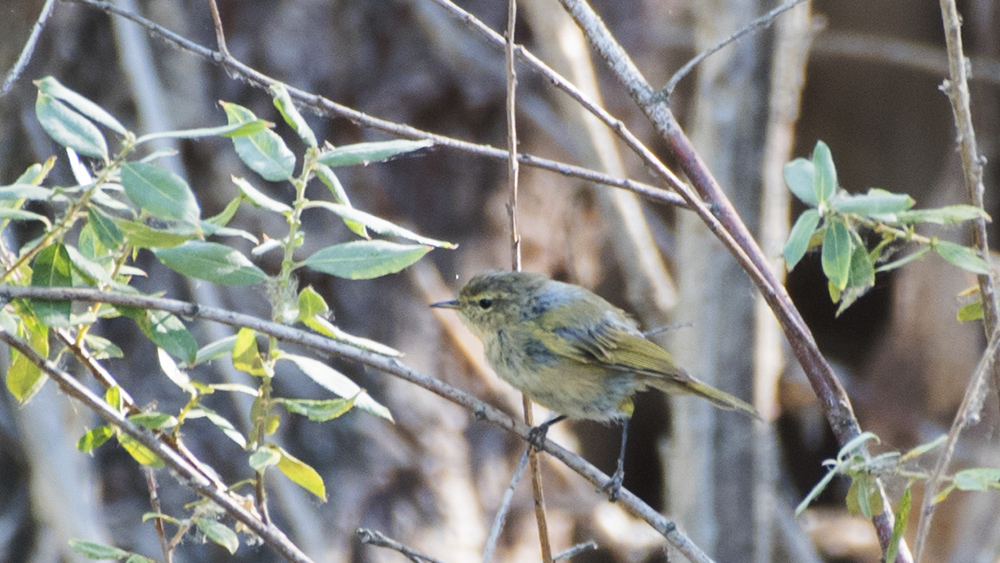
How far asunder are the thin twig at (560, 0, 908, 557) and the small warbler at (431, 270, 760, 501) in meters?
0.90

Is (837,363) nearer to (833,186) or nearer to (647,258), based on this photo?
(647,258)

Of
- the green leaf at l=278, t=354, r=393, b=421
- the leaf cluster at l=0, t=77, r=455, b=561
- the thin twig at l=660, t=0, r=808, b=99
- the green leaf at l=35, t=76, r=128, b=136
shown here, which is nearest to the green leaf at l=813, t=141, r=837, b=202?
the thin twig at l=660, t=0, r=808, b=99

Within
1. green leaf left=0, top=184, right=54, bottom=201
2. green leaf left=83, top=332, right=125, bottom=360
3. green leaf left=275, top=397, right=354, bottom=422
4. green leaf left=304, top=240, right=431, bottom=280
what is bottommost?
green leaf left=275, top=397, right=354, bottom=422

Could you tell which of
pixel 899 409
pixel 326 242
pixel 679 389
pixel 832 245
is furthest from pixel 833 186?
pixel 899 409

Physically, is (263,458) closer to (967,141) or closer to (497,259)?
(967,141)

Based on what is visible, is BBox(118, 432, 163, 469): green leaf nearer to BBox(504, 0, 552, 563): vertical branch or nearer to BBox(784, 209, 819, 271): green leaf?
BBox(504, 0, 552, 563): vertical branch

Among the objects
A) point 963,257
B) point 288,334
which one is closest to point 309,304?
point 288,334

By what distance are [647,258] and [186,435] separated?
6.93ft

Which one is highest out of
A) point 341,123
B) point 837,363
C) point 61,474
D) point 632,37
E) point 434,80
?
point 632,37

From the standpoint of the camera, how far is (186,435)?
11.5 feet

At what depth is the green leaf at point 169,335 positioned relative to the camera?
1172 millimetres

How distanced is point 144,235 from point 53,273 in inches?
5.3

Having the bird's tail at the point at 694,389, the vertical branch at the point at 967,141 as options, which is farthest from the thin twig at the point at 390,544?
the bird's tail at the point at 694,389

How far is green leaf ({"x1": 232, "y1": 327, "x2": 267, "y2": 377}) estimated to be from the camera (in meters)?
1.19
